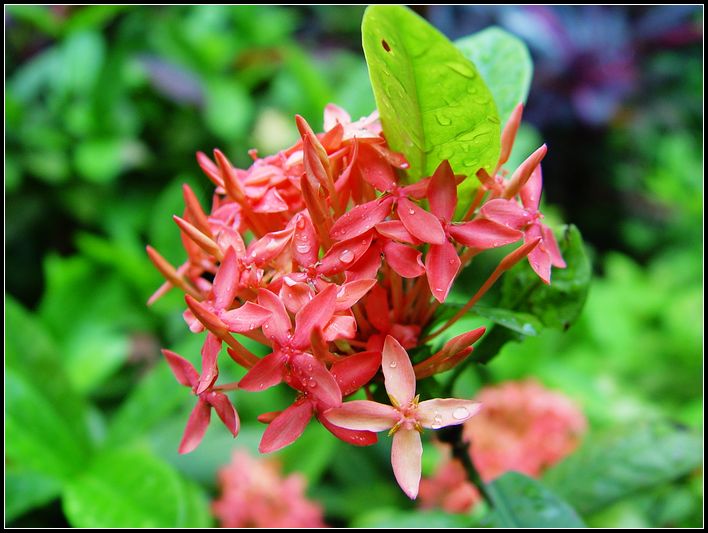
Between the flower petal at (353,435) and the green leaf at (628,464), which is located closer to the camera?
the flower petal at (353,435)

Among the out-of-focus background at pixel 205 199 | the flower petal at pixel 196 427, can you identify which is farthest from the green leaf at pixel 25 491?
the flower petal at pixel 196 427

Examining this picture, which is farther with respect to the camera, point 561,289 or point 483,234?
point 561,289

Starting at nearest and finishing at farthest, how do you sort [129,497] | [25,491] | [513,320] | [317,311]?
[317,311] → [513,320] → [129,497] → [25,491]

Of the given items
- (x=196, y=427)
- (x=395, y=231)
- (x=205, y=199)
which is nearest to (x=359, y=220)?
(x=395, y=231)

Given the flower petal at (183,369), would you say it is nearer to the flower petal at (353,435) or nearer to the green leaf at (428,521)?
the flower petal at (353,435)

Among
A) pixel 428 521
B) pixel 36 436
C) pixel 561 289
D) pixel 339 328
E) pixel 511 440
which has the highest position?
pixel 339 328

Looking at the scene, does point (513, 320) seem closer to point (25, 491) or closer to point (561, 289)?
point (561, 289)

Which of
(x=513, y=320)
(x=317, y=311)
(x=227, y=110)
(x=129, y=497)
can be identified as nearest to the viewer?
(x=317, y=311)
